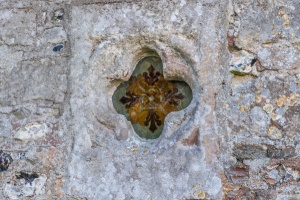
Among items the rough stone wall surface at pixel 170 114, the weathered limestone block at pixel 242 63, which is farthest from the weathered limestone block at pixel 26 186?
the weathered limestone block at pixel 242 63

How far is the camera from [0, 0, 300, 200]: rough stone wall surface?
7.95 feet

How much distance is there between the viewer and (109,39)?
261 cm

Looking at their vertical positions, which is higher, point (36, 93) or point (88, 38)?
point (88, 38)

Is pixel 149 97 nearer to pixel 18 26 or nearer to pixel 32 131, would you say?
pixel 32 131

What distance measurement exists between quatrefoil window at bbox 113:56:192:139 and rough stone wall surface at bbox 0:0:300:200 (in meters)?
0.06

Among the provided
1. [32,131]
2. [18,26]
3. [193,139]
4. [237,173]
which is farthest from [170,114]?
[18,26]

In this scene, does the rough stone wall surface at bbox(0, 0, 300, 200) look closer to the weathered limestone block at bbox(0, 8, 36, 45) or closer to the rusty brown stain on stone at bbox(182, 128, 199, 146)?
the rusty brown stain on stone at bbox(182, 128, 199, 146)

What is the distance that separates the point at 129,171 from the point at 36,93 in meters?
0.63

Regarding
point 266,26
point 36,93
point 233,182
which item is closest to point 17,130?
point 36,93

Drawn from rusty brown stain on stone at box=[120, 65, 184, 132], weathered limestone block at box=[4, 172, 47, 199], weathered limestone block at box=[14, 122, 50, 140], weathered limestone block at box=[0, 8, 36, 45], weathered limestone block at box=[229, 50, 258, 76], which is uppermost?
weathered limestone block at box=[0, 8, 36, 45]

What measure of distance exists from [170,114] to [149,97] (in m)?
0.20

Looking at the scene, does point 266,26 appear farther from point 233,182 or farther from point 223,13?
point 233,182

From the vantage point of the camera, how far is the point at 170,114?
2496 mm

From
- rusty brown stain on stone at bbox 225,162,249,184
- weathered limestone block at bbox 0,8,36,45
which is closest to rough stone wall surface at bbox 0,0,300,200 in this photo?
rusty brown stain on stone at bbox 225,162,249,184
